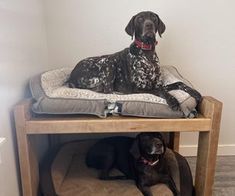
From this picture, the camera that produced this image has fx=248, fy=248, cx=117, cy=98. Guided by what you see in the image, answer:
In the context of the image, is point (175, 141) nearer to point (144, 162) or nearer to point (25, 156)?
point (144, 162)

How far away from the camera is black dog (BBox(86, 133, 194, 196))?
4.94 ft

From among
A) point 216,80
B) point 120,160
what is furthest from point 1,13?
point 216,80

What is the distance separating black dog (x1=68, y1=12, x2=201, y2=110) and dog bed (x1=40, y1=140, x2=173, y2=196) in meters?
0.55

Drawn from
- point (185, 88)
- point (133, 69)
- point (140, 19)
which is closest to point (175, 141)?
point (185, 88)

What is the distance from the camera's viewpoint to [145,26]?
5.33 feet

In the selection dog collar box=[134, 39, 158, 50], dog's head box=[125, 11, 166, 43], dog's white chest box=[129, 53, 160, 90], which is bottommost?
dog's white chest box=[129, 53, 160, 90]

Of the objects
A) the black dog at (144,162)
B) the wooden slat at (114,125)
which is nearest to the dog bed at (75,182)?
the black dog at (144,162)

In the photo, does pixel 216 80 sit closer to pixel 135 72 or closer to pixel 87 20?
pixel 135 72

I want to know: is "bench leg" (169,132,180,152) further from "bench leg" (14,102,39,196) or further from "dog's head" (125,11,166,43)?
"bench leg" (14,102,39,196)

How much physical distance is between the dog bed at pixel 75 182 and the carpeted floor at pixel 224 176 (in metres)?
0.51

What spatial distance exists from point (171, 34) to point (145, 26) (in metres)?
0.57

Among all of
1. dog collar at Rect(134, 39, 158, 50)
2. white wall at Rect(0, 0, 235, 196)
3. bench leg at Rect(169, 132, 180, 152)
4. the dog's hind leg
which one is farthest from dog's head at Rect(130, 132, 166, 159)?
white wall at Rect(0, 0, 235, 196)

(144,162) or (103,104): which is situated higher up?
(103,104)

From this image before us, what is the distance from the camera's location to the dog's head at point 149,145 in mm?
1481
